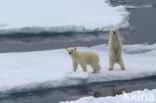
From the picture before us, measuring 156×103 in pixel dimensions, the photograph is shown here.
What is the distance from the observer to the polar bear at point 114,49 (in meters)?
6.32

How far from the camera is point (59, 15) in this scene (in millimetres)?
9656

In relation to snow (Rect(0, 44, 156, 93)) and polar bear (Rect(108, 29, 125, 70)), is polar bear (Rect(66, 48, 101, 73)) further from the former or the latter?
polar bear (Rect(108, 29, 125, 70))

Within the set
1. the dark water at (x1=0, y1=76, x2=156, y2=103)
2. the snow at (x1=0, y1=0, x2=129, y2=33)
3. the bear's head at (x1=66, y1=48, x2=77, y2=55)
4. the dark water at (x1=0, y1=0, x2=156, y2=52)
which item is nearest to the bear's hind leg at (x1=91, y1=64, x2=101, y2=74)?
the dark water at (x1=0, y1=76, x2=156, y2=103)

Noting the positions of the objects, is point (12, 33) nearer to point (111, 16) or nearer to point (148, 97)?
point (111, 16)

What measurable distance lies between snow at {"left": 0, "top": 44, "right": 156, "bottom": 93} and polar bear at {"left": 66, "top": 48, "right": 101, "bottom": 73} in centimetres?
11

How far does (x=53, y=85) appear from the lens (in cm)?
594

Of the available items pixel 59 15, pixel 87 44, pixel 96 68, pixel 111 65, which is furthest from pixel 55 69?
pixel 59 15

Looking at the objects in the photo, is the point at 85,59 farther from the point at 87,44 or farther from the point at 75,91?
the point at 87,44

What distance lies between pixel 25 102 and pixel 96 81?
3.92 feet

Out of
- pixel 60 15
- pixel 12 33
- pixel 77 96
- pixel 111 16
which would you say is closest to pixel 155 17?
pixel 111 16

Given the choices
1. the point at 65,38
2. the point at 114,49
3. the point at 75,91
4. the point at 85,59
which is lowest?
the point at 75,91

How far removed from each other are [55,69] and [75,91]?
2.39ft

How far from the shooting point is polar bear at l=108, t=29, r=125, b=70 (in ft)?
20.7

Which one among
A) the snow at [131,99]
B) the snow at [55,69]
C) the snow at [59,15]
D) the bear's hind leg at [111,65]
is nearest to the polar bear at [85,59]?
the snow at [55,69]
